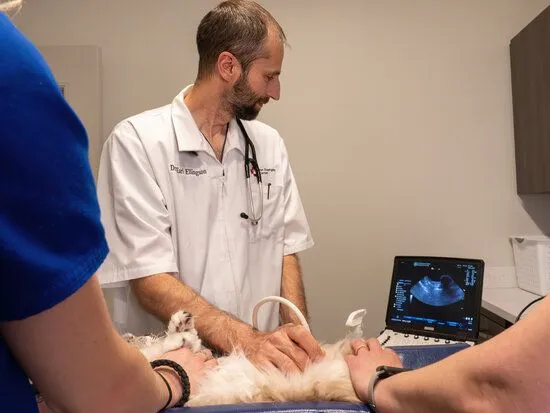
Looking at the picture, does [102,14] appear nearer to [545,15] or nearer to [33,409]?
[545,15]

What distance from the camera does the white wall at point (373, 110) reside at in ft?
9.28

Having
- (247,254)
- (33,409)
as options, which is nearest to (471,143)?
(247,254)

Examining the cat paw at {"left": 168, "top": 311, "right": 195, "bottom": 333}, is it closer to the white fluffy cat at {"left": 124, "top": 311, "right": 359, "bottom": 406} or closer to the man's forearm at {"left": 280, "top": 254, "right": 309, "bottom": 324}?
the white fluffy cat at {"left": 124, "top": 311, "right": 359, "bottom": 406}

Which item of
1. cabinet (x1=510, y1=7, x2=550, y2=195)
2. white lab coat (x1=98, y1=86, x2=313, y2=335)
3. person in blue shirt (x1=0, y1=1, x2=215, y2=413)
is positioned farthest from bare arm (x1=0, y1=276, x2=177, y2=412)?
cabinet (x1=510, y1=7, x2=550, y2=195)

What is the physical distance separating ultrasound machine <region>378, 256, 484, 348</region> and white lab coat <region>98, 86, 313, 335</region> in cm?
41

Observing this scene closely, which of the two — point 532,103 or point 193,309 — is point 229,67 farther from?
point 532,103

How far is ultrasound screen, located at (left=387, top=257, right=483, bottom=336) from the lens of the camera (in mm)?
1655

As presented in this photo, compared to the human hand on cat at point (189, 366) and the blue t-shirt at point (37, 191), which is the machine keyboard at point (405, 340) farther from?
the blue t-shirt at point (37, 191)

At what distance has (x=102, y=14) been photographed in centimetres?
283

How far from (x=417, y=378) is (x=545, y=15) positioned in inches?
90.5

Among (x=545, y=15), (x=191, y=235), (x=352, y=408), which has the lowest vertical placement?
(x=352, y=408)

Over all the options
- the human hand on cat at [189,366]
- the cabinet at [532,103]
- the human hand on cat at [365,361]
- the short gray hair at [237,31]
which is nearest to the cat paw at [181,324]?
the human hand on cat at [189,366]

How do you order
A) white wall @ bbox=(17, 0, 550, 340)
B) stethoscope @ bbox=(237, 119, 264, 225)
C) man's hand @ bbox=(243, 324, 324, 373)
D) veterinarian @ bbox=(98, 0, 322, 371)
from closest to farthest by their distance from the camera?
man's hand @ bbox=(243, 324, 324, 373) → veterinarian @ bbox=(98, 0, 322, 371) → stethoscope @ bbox=(237, 119, 264, 225) → white wall @ bbox=(17, 0, 550, 340)

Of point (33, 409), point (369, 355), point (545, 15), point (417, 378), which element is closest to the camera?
point (33, 409)
